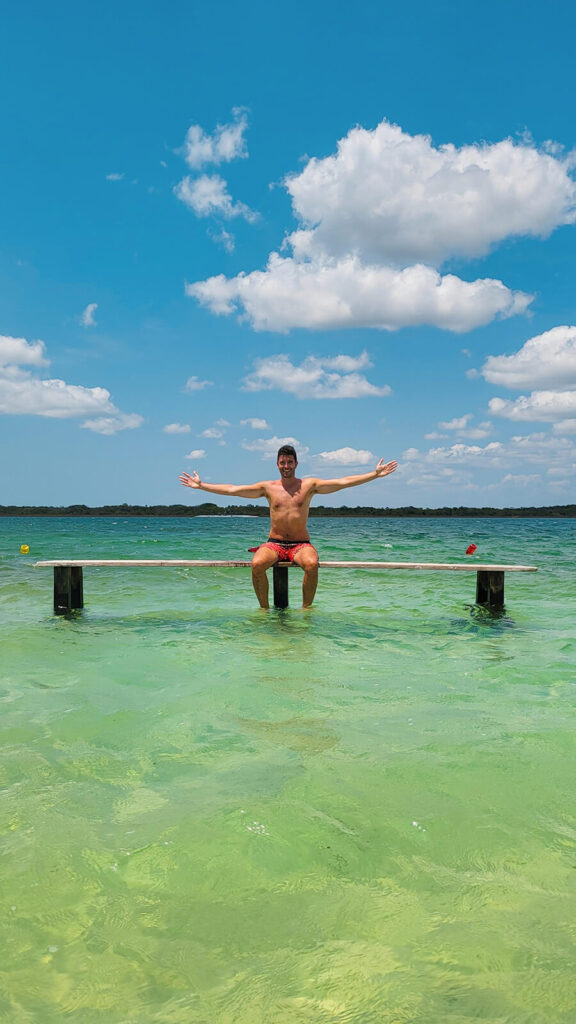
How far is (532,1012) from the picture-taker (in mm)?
1908

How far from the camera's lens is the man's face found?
8711mm

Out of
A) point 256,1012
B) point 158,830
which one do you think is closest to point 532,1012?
point 256,1012

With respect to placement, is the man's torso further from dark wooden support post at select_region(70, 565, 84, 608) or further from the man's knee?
dark wooden support post at select_region(70, 565, 84, 608)

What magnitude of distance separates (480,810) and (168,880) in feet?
5.20

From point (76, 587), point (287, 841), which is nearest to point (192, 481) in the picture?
point (76, 587)

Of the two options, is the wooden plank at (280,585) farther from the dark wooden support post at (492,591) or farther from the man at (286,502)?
the dark wooden support post at (492,591)

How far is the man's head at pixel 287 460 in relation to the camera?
8.71 m

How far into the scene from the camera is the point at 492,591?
9.80m

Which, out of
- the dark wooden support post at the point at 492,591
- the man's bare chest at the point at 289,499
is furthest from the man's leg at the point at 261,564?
the dark wooden support post at the point at 492,591

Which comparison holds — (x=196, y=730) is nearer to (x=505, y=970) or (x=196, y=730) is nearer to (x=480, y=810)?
(x=480, y=810)

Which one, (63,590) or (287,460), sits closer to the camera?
(287,460)

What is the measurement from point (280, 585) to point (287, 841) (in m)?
7.07

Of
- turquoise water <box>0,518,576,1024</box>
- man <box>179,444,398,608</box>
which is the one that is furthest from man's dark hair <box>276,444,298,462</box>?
turquoise water <box>0,518,576,1024</box>

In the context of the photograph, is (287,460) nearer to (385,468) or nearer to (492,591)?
(385,468)
